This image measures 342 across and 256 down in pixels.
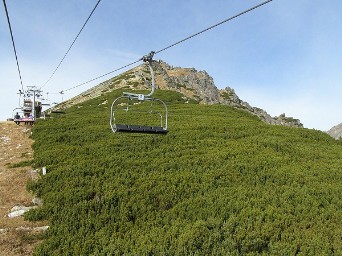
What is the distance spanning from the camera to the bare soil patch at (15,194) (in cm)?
1648

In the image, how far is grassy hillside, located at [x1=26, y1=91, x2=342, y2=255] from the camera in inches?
635

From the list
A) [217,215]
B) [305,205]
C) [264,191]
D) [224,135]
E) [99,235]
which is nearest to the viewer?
[99,235]

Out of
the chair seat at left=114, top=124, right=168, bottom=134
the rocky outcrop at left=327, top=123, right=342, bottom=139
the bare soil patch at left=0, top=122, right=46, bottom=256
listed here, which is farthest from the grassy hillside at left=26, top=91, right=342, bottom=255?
the rocky outcrop at left=327, top=123, right=342, bottom=139

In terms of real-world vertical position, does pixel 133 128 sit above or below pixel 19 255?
above

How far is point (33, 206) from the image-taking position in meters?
20.6

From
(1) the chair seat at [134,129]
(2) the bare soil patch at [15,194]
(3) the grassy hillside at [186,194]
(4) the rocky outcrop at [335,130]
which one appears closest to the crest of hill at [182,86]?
(4) the rocky outcrop at [335,130]

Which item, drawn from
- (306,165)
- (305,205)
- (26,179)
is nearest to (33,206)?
(26,179)

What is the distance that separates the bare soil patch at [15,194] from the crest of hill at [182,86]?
4986cm

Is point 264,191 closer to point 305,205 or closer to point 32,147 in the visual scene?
point 305,205

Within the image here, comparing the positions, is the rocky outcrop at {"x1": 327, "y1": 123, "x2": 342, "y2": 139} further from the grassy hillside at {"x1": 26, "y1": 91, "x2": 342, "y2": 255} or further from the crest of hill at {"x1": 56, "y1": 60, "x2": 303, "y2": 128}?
the grassy hillside at {"x1": 26, "y1": 91, "x2": 342, "y2": 255}

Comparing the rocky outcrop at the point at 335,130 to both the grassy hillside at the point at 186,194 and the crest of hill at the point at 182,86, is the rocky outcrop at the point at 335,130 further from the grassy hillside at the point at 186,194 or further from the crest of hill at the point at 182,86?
the grassy hillside at the point at 186,194

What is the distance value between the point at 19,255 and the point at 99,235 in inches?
132

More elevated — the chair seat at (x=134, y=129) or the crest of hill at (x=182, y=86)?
the crest of hill at (x=182, y=86)

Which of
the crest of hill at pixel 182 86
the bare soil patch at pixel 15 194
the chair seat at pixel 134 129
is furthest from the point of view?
the crest of hill at pixel 182 86
